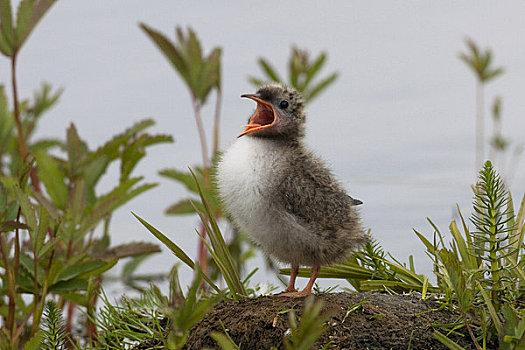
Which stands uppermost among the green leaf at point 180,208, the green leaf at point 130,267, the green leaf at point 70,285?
the green leaf at point 180,208

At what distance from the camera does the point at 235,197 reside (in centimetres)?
257

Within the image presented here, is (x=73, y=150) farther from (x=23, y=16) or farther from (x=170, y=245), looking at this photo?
(x=170, y=245)

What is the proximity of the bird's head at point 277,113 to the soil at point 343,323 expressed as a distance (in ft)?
2.30

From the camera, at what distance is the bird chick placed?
2449 mm

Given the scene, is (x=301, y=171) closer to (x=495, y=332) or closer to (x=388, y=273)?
(x=388, y=273)

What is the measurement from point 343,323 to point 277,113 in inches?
36.8

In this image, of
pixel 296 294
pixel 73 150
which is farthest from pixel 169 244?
pixel 73 150

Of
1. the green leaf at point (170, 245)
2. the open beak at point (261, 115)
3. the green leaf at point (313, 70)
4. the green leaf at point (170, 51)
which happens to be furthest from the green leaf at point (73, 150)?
the green leaf at point (313, 70)

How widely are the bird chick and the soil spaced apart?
18cm

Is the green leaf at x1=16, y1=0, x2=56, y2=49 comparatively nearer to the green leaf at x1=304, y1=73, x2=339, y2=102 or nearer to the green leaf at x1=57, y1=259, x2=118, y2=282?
the green leaf at x1=57, y1=259, x2=118, y2=282

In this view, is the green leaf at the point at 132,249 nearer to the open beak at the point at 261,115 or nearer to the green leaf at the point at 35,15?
the open beak at the point at 261,115

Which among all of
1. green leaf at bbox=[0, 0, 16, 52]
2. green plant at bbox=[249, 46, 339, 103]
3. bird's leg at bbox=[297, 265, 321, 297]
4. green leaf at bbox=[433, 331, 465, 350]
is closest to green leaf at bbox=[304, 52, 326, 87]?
green plant at bbox=[249, 46, 339, 103]

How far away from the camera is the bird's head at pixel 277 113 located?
2.66 metres

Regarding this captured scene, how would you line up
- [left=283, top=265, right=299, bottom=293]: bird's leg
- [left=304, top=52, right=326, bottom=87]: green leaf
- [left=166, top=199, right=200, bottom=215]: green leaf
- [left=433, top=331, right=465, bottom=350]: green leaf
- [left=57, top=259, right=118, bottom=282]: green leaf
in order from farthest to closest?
1. [left=304, top=52, right=326, bottom=87]: green leaf
2. [left=166, top=199, right=200, bottom=215]: green leaf
3. [left=57, top=259, right=118, bottom=282]: green leaf
4. [left=283, top=265, right=299, bottom=293]: bird's leg
5. [left=433, top=331, right=465, bottom=350]: green leaf
